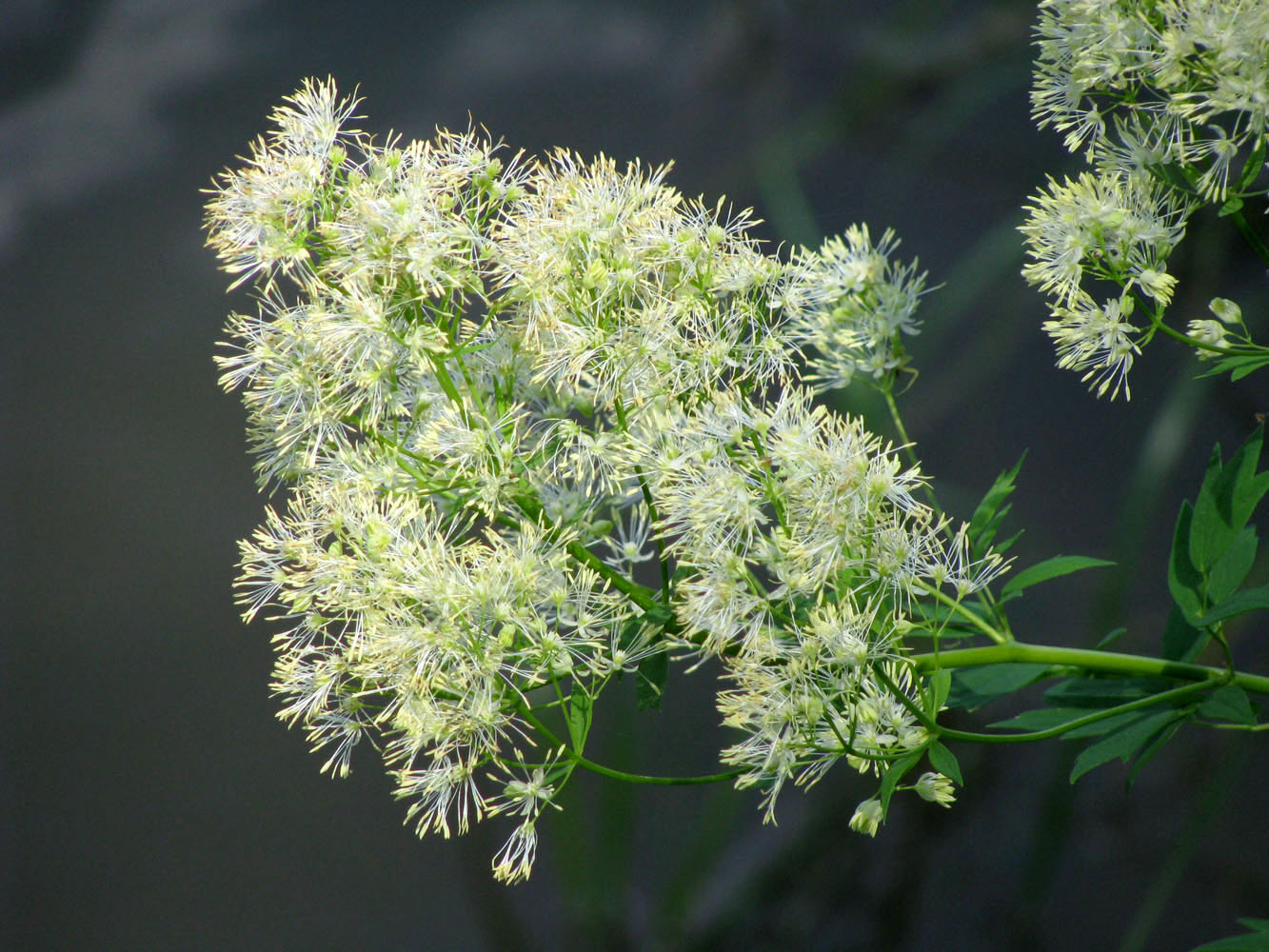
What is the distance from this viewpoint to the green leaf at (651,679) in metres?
0.65

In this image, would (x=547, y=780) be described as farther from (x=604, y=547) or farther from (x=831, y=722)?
(x=604, y=547)

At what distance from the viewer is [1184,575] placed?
0.69m

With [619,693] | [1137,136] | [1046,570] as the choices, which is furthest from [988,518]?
[619,693]

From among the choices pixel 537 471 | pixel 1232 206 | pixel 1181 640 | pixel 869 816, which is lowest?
pixel 869 816

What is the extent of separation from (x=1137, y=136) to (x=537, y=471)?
1.48ft

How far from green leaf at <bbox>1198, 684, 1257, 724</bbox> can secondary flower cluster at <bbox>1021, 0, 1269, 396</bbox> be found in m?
0.22

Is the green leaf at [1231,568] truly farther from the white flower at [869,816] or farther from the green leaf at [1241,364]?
the white flower at [869,816]

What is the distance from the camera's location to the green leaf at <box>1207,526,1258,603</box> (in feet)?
2.18

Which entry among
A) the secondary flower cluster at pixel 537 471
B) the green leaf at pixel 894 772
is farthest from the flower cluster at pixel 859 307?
the green leaf at pixel 894 772

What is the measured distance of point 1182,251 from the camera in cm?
127

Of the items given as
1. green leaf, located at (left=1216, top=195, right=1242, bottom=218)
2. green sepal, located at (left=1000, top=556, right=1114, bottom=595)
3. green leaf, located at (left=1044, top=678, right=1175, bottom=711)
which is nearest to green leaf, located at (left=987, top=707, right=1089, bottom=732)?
green leaf, located at (left=1044, top=678, right=1175, bottom=711)

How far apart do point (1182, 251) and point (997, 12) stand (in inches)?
16.1

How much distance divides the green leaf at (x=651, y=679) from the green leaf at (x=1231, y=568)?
39 cm

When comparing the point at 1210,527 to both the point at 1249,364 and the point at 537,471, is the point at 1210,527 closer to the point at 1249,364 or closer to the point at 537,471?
the point at 1249,364
